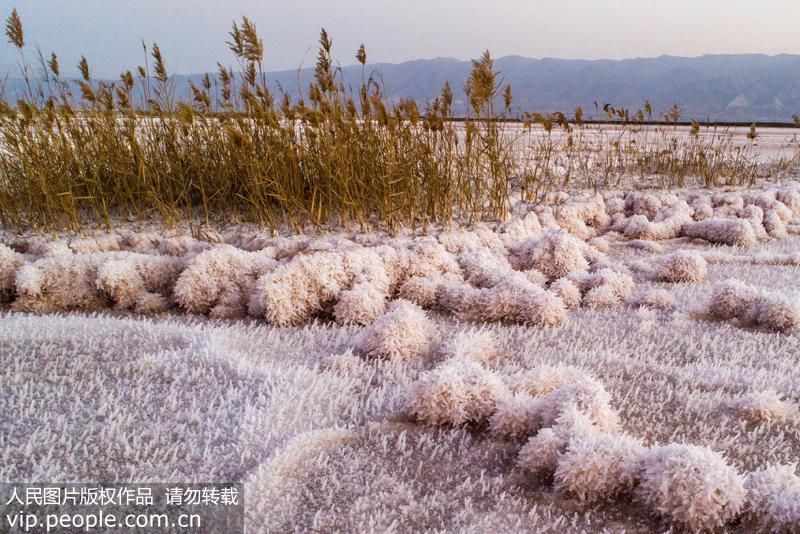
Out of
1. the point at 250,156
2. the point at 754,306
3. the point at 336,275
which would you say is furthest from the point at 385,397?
the point at 250,156

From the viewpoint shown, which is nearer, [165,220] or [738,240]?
[165,220]

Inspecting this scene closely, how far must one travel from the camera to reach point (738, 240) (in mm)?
4477

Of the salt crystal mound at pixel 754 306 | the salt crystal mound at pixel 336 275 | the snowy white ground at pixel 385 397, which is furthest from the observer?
the salt crystal mound at pixel 336 275

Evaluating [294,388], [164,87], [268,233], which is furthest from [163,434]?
[164,87]

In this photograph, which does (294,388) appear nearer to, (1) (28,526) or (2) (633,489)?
(1) (28,526)

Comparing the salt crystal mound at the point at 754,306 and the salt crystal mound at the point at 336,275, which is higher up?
the salt crystal mound at the point at 336,275

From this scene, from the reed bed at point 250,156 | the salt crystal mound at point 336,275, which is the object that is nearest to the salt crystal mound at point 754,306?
the salt crystal mound at point 336,275

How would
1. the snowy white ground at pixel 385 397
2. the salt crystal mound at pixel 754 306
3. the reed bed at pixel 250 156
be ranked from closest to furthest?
the snowy white ground at pixel 385 397 → the salt crystal mound at pixel 754 306 → the reed bed at pixel 250 156

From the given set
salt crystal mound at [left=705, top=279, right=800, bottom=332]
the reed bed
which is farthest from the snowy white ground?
the reed bed

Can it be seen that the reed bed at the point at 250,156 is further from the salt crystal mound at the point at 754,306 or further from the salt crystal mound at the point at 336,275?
the salt crystal mound at the point at 754,306

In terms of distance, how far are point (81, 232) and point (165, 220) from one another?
53cm

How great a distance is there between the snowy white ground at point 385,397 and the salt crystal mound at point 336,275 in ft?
0.05

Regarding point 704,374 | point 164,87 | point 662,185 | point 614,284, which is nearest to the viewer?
point 704,374

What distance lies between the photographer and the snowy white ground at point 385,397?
1.40m
